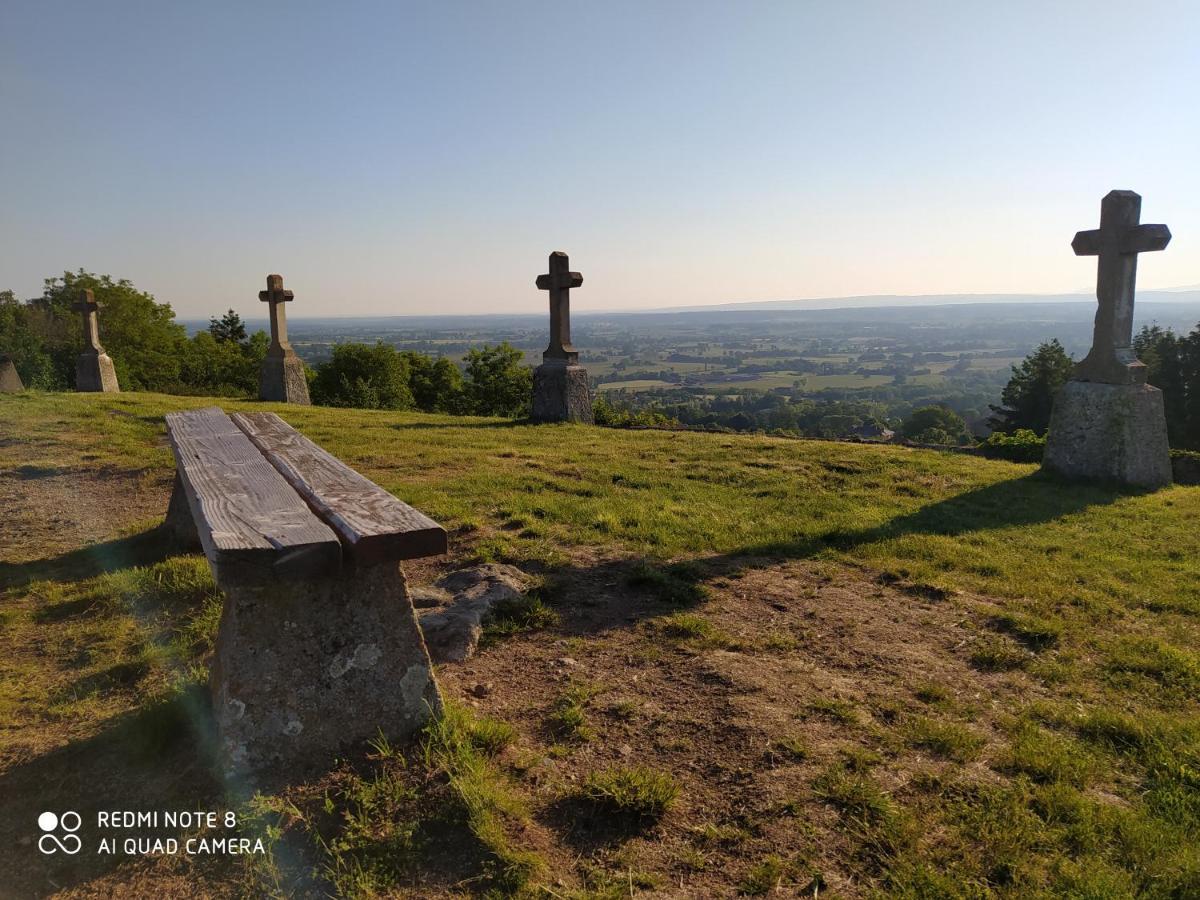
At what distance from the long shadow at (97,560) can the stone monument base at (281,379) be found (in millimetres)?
9397

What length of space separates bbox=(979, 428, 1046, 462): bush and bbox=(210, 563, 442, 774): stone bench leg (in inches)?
331

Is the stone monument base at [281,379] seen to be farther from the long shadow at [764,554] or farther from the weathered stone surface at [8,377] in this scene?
the long shadow at [764,554]

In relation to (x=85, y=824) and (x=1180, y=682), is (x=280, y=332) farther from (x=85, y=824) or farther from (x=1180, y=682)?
(x=1180, y=682)

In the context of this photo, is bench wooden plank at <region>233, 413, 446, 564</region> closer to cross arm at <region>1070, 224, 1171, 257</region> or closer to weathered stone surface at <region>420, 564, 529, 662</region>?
weathered stone surface at <region>420, 564, 529, 662</region>

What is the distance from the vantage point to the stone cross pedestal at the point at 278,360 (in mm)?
13398

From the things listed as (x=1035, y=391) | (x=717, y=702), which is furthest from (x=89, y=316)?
(x=1035, y=391)

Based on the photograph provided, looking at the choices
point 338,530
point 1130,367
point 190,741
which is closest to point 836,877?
point 338,530

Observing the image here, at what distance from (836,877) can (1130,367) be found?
23.7ft

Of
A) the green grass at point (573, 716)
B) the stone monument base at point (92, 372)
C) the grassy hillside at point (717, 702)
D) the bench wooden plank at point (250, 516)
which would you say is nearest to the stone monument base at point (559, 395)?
the grassy hillside at point (717, 702)

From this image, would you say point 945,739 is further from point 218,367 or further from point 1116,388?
point 218,367

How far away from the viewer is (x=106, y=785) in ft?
7.41

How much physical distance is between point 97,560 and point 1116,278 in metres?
9.08

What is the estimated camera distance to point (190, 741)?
96.9 inches

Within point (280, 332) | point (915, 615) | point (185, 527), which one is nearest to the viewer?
point (915, 615)
